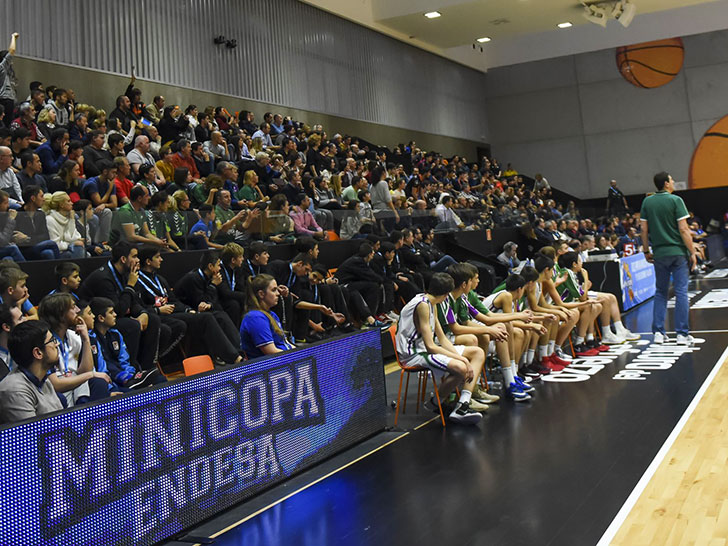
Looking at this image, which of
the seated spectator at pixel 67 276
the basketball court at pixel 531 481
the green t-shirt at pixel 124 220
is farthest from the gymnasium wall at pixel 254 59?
the basketball court at pixel 531 481

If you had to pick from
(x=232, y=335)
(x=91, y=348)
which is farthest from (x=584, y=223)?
(x=91, y=348)

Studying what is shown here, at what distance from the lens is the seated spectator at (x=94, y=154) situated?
9.07 m

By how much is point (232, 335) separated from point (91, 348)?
1756mm

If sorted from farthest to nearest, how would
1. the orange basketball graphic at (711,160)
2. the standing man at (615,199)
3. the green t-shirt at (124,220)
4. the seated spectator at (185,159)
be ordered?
the orange basketball graphic at (711,160), the standing man at (615,199), the seated spectator at (185,159), the green t-shirt at (124,220)

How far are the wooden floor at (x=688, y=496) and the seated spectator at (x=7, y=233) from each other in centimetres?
548

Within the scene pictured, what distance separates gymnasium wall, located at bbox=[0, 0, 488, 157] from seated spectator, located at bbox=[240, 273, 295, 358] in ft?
27.3

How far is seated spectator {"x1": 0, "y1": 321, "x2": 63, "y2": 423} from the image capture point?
3.64 metres

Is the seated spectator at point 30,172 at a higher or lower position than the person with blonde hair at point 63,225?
higher

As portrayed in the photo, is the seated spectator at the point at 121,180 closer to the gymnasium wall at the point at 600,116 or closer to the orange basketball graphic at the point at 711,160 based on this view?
the gymnasium wall at the point at 600,116

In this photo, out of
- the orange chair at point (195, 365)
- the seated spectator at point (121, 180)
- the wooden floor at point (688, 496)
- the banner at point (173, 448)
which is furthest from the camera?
the seated spectator at point (121, 180)

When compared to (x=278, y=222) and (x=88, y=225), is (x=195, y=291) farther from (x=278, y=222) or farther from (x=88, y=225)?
(x=278, y=222)

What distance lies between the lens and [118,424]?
3.54 m

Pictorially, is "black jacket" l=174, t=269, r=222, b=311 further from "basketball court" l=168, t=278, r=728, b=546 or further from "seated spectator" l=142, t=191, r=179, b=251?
"basketball court" l=168, t=278, r=728, b=546

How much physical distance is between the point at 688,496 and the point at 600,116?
2463 centimetres
